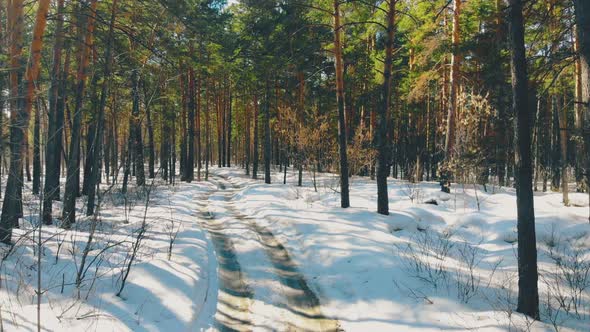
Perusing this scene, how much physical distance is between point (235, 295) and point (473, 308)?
152 inches

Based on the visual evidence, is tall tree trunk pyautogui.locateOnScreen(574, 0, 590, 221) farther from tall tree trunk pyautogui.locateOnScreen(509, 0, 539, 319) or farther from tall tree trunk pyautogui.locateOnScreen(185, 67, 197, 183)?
tall tree trunk pyautogui.locateOnScreen(185, 67, 197, 183)

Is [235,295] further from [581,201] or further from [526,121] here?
[581,201]

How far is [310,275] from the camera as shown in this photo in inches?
287

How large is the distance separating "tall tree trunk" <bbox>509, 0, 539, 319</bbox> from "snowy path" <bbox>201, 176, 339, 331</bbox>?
2.75 meters

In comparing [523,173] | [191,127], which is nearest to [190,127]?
[191,127]

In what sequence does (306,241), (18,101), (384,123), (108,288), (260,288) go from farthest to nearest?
(384,123), (306,241), (18,101), (260,288), (108,288)

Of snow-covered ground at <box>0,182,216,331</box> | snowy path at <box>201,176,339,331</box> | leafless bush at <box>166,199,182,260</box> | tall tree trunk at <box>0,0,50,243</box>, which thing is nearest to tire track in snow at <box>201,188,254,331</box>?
snowy path at <box>201,176,339,331</box>

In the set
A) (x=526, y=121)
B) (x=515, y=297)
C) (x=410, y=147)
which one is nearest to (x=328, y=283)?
(x=515, y=297)

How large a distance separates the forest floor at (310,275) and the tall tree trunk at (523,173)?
298mm

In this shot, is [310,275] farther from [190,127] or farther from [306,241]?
[190,127]

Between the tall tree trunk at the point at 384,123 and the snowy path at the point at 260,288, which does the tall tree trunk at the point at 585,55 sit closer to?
the snowy path at the point at 260,288

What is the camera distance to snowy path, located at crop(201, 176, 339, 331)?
5.31m

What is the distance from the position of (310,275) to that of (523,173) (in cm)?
430

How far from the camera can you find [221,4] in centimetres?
2791
